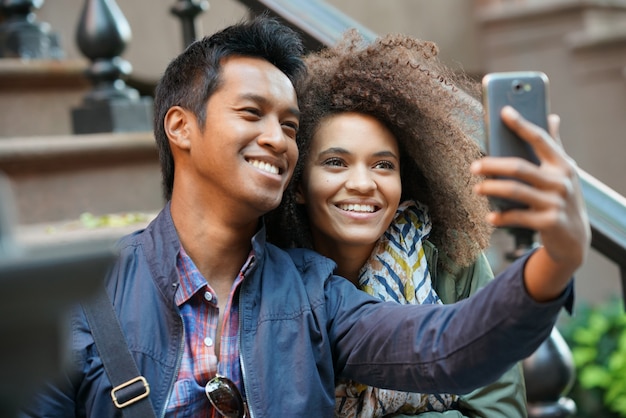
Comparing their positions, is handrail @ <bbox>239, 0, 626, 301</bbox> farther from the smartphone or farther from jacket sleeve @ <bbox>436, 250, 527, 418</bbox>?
the smartphone

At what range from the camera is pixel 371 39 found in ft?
9.93

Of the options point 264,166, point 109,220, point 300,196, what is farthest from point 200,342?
point 109,220

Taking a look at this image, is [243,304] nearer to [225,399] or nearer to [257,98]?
[225,399]

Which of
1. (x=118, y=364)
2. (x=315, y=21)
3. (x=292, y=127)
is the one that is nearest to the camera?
(x=118, y=364)

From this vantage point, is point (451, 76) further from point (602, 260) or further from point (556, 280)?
point (602, 260)

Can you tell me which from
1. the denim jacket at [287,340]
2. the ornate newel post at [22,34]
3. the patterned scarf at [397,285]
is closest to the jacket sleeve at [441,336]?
the denim jacket at [287,340]

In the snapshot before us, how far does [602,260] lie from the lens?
586 cm

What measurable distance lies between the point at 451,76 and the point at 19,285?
6.91 ft

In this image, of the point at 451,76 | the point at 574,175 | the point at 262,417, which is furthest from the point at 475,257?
the point at 574,175

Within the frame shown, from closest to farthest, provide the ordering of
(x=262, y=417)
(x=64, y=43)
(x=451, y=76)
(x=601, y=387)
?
(x=262, y=417)
(x=451, y=76)
(x=601, y=387)
(x=64, y=43)

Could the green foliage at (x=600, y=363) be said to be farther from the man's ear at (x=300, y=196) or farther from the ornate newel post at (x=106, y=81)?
the ornate newel post at (x=106, y=81)

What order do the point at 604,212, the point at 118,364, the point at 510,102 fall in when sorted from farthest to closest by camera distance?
the point at 604,212 → the point at 118,364 → the point at 510,102

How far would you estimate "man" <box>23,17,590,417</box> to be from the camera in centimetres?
203

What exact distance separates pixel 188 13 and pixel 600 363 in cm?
250
